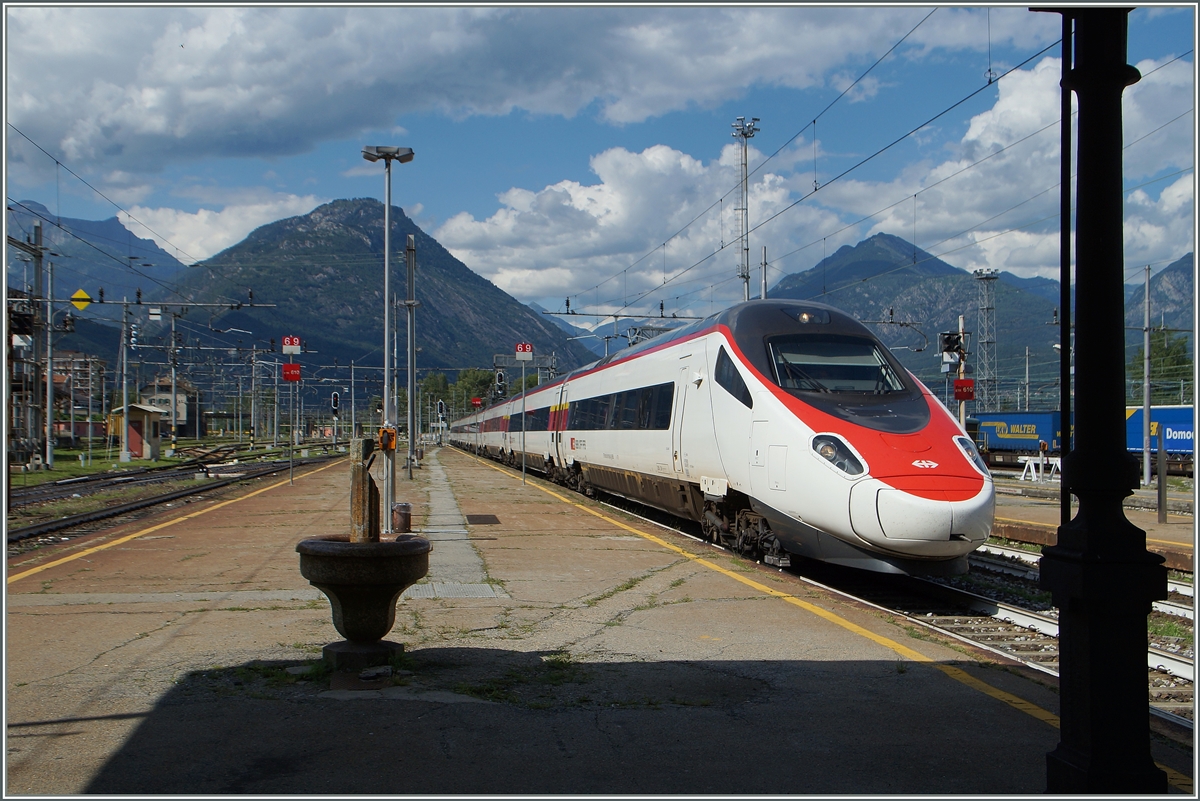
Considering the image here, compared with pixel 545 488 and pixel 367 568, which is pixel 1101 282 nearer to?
pixel 367 568

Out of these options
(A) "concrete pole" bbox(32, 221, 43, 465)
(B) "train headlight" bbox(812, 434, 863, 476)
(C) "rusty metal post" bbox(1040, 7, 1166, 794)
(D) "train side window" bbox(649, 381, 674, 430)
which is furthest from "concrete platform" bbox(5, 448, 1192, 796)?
(A) "concrete pole" bbox(32, 221, 43, 465)

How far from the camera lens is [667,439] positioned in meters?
14.5

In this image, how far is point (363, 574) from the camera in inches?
226

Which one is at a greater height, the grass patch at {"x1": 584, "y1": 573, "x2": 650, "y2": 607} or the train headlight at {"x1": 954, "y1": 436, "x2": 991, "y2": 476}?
the train headlight at {"x1": 954, "y1": 436, "x2": 991, "y2": 476}

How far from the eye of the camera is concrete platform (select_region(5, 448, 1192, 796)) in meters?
4.43

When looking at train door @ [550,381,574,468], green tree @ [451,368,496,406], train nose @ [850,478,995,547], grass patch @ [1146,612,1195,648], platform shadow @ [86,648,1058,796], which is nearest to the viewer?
platform shadow @ [86,648,1058,796]

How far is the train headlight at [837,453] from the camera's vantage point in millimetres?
8891

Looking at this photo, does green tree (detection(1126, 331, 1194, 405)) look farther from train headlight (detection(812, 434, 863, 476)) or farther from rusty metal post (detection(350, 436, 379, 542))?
rusty metal post (detection(350, 436, 379, 542))

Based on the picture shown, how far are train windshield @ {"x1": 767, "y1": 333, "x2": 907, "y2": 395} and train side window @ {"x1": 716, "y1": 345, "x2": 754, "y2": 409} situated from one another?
0.47 metres

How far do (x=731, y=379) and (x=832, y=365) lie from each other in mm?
1276

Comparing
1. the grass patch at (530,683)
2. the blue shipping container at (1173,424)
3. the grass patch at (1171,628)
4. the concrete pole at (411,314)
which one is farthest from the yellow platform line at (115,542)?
the blue shipping container at (1173,424)

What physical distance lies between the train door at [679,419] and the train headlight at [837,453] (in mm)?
4257

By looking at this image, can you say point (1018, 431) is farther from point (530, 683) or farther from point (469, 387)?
point (469, 387)

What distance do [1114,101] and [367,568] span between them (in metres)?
4.46
